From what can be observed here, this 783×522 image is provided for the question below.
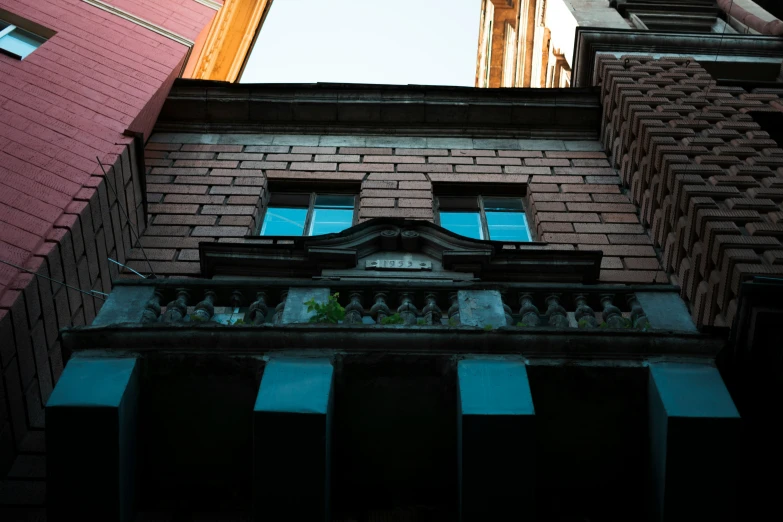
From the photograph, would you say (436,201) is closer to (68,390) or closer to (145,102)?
(145,102)

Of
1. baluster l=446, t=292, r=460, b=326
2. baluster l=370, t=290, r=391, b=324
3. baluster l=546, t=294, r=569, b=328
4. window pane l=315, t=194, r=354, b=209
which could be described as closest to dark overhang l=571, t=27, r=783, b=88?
window pane l=315, t=194, r=354, b=209

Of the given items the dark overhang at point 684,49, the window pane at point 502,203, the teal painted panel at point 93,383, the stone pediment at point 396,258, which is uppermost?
the dark overhang at point 684,49

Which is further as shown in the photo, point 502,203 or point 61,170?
point 502,203

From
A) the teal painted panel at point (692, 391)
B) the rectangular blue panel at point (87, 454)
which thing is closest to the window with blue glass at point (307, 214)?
the rectangular blue panel at point (87, 454)

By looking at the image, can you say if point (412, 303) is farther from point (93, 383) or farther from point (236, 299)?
point (93, 383)

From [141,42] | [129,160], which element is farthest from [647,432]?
[141,42]

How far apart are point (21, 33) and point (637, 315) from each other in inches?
425

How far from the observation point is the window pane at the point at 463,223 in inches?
511

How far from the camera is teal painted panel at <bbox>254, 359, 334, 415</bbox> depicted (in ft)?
22.4

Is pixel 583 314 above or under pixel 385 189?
under

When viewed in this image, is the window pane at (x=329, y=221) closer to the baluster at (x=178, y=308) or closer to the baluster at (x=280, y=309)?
the baluster at (x=280, y=309)

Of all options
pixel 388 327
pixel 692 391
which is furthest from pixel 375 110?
pixel 692 391

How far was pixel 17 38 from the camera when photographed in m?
13.8

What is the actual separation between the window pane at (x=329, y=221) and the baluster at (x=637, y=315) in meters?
5.30
